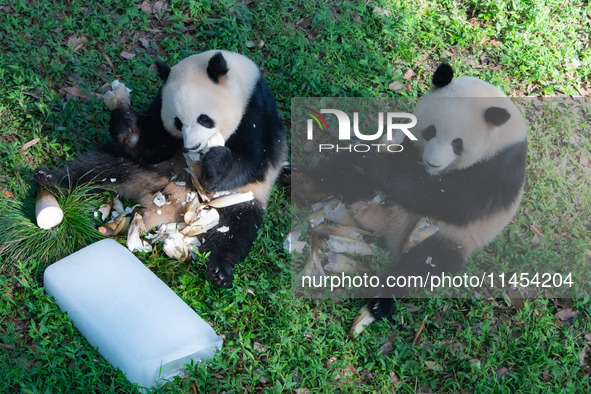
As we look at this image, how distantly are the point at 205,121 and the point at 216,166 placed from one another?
0.31 m

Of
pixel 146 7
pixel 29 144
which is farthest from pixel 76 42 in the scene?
pixel 29 144

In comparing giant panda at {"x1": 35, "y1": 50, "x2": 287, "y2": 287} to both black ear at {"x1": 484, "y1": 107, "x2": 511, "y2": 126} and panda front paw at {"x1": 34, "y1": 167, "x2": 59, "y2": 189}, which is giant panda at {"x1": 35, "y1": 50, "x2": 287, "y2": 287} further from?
black ear at {"x1": 484, "y1": 107, "x2": 511, "y2": 126}

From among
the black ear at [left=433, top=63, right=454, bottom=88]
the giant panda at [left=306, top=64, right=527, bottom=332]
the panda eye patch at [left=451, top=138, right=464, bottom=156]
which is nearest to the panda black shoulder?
the giant panda at [left=306, top=64, right=527, bottom=332]

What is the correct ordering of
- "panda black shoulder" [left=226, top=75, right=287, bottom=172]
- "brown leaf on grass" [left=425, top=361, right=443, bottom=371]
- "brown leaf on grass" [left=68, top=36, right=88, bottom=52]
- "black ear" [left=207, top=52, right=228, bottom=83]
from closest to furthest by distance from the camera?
"brown leaf on grass" [left=425, top=361, right=443, bottom=371]
"black ear" [left=207, top=52, right=228, bottom=83]
"panda black shoulder" [left=226, top=75, right=287, bottom=172]
"brown leaf on grass" [left=68, top=36, right=88, bottom=52]

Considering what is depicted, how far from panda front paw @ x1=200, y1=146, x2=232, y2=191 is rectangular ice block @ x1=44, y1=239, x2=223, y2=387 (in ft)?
2.16

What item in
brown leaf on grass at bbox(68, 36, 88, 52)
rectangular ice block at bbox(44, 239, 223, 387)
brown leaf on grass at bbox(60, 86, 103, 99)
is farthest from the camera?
brown leaf on grass at bbox(68, 36, 88, 52)

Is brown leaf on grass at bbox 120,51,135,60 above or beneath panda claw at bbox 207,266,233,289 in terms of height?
above

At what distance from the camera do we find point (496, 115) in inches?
136

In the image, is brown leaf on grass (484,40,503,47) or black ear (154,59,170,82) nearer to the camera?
black ear (154,59,170,82)

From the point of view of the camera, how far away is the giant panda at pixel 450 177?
3.55m

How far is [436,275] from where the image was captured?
3.80 meters

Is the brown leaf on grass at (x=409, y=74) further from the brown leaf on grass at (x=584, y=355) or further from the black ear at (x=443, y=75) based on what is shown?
the brown leaf on grass at (x=584, y=355)

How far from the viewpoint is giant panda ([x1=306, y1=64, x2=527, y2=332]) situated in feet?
11.7

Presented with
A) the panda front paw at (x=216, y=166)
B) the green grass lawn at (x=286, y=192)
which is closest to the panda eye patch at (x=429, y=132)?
the green grass lawn at (x=286, y=192)
